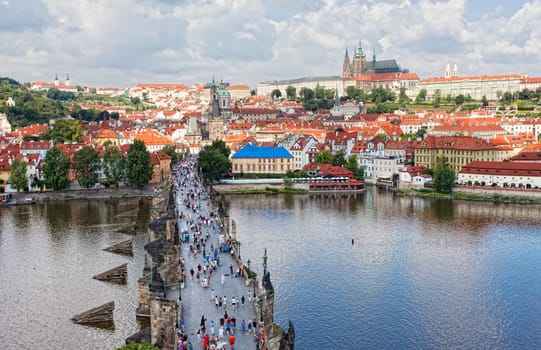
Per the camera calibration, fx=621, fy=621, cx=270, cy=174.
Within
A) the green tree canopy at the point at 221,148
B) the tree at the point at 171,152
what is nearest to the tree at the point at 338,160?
the green tree canopy at the point at 221,148

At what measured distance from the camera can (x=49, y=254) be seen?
31.1 meters

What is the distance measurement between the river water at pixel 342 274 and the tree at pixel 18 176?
5191 mm

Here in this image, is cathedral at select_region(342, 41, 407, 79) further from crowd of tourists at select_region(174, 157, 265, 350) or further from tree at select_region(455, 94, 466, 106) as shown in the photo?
crowd of tourists at select_region(174, 157, 265, 350)

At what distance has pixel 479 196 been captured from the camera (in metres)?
51.0

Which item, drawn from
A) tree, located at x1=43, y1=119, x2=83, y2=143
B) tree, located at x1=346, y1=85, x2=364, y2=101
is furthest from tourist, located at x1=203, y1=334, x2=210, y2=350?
tree, located at x1=346, y1=85, x2=364, y2=101

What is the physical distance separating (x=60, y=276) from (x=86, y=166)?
86.5 ft

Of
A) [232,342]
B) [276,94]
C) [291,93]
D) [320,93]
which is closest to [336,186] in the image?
[232,342]

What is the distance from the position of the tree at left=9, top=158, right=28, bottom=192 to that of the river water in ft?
17.0

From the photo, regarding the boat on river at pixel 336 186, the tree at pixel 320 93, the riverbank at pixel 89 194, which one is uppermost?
the tree at pixel 320 93

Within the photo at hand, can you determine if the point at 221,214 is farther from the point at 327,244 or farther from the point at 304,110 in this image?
the point at 304,110

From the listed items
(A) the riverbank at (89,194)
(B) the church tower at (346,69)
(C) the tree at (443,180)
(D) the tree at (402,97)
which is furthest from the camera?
(B) the church tower at (346,69)

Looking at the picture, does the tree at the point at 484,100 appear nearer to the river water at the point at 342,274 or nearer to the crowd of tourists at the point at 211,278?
the river water at the point at 342,274

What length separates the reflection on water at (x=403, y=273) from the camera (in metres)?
21.6

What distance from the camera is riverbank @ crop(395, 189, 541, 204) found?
49.0 m
